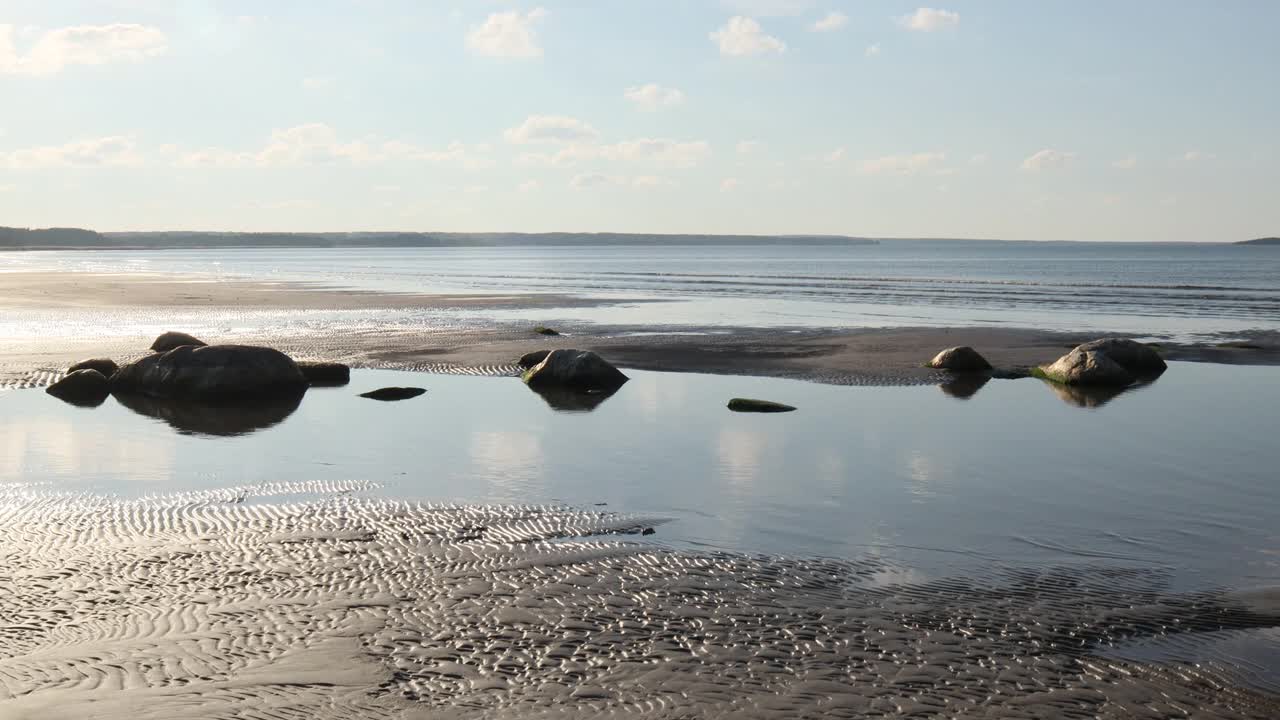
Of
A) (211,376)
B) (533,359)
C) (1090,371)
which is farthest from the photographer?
(533,359)

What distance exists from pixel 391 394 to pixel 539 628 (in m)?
14.2

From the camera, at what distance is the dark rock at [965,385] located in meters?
22.8

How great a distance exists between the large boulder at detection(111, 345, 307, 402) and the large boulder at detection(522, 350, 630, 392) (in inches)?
197

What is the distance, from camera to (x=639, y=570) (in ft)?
32.7

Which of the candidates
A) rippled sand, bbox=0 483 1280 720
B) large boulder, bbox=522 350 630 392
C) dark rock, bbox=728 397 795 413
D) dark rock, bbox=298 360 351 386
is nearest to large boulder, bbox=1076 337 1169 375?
dark rock, bbox=728 397 795 413

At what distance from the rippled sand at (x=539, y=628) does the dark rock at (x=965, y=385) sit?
43.2 ft

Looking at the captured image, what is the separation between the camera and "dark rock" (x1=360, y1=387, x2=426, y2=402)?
2173 centimetres

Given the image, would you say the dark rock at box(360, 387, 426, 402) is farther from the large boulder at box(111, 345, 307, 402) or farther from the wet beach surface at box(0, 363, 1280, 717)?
the wet beach surface at box(0, 363, 1280, 717)

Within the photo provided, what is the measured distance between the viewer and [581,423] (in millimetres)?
18891


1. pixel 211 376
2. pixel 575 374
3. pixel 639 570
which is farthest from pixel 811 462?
pixel 211 376

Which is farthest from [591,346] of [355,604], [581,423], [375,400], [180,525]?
[355,604]

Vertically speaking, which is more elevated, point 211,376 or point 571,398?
point 211,376

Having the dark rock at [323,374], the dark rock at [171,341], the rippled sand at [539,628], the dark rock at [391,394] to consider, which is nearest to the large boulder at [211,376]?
the dark rock at [323,374]

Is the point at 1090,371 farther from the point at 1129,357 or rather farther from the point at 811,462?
the point at 811,462
